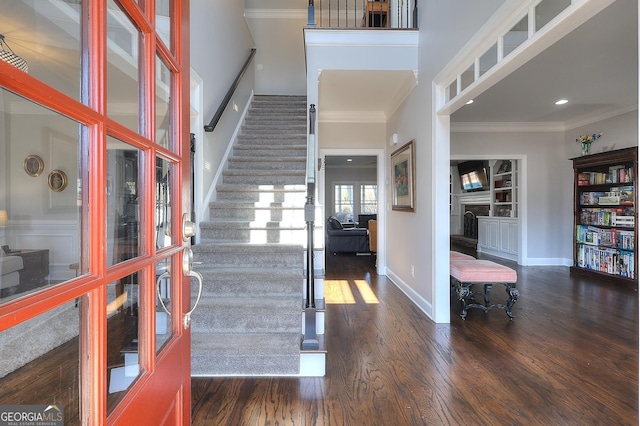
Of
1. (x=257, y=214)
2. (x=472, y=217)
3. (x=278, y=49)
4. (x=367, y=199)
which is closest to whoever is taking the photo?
(x=257, y=214)

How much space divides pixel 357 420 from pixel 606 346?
228 cm

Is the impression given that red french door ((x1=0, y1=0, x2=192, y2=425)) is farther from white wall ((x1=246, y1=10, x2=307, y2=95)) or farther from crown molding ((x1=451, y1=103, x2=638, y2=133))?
white wall ((x1=246, y1=10, x2=307, y2=95))

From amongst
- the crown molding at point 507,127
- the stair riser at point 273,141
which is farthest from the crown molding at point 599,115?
the stair riser at point 273,141

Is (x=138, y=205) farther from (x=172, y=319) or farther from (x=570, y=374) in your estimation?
(x=570, y=374)

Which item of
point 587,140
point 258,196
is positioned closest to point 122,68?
point 258,196

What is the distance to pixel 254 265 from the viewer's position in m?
Result: 2.84

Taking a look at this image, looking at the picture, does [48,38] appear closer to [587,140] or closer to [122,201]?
[122,201]

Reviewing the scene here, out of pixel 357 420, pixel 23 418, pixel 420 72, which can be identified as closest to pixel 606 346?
pixel 357 420

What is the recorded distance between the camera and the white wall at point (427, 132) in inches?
105

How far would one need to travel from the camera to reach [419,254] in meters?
3.55

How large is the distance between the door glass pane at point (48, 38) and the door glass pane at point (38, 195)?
2.7 inches

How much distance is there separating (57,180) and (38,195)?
4 centimetres

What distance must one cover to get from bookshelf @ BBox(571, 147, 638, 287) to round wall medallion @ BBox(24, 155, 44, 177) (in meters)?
6.04

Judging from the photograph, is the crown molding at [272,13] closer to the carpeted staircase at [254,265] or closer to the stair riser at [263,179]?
the carpeted staircase at [254,265]
